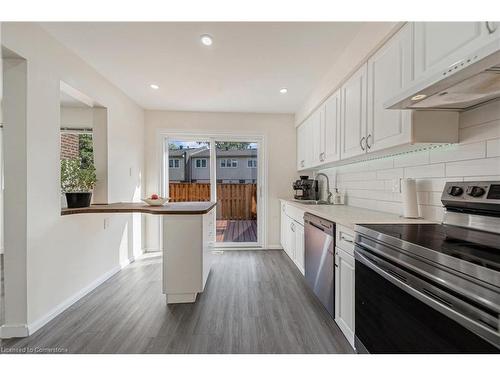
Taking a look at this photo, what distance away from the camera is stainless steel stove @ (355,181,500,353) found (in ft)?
2.47

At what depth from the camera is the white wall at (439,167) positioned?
1.27 metres

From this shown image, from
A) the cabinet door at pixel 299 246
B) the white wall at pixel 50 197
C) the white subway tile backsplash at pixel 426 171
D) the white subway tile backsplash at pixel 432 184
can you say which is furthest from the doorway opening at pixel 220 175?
the white subway tile backsplash at pixel 432 184

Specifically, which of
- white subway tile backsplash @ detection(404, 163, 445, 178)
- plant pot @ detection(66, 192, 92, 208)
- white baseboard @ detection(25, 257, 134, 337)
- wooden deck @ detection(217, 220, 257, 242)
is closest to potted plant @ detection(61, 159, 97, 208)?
plant pot @ detection(66, 192, 92, 208)

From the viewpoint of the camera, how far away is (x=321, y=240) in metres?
2.06

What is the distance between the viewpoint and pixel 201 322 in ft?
6.40

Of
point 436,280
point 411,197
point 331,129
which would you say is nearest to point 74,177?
point 331,129

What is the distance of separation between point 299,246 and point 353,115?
5.40ft

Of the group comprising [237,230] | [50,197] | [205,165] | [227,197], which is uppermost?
[205,165]

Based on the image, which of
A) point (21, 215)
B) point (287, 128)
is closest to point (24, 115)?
point (21, 215)

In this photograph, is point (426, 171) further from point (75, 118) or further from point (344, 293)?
point (75, 118)

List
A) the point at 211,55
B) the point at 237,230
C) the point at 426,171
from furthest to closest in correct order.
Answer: the point at 237,230 → the point at 211,55 → the point at 426,171

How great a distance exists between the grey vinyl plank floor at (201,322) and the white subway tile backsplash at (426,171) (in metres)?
1.38
